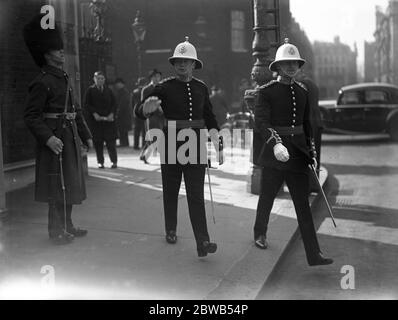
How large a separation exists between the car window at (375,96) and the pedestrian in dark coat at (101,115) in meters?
8.98

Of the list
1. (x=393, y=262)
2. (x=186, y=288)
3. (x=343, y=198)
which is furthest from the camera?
(x=343, y=198)

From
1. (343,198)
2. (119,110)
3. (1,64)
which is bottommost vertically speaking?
(343,198)

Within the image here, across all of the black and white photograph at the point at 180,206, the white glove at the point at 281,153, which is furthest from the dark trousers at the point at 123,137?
the white glove at the point at 281,153

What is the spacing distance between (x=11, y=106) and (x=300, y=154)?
15.1 ft

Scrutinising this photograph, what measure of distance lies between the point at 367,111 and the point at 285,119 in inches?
492

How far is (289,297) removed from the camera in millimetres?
4418

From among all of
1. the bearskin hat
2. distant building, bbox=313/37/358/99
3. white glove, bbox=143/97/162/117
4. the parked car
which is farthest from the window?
distant building, bbox=313/37/358/99

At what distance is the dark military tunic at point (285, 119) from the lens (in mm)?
5066

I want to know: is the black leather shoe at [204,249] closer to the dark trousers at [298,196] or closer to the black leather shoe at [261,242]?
the black leather shoe at [261,242]

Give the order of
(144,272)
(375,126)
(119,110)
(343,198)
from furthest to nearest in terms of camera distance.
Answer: (375,126)
(119,110)
(343,198)
(144,272)

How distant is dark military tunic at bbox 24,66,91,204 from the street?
215cm

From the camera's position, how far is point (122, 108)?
1487 centimetres
